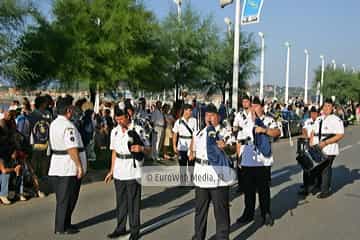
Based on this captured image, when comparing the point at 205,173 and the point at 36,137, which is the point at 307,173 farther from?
the point at 36,137

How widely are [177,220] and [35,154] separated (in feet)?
12.6

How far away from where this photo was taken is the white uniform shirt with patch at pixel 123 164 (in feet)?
21.6

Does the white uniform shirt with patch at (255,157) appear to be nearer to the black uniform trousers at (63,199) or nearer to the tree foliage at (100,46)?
the black uniform trousers at (63,199)

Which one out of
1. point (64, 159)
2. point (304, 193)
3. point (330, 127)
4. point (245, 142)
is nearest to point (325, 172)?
point (304, 193)

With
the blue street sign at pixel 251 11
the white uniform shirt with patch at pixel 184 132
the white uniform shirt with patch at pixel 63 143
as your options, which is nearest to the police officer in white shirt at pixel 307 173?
the white uniform shirt with patch at pixel 184 132

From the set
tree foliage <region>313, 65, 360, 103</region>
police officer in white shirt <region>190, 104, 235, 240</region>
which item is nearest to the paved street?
police officer in white shirt <region>190, 104, 235, 240</region>

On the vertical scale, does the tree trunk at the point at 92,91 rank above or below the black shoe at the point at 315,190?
above

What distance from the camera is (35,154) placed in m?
10.2

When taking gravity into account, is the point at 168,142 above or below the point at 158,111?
below

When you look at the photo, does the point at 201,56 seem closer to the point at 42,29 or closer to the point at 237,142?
the point at 42,29

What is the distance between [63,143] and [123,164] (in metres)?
0.93

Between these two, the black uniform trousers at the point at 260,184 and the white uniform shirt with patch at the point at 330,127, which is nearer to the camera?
the black uniform trousers at the point at 260,184

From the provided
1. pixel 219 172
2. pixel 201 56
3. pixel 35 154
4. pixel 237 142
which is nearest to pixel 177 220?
pixel 237 142

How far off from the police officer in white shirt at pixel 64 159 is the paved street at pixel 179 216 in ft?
1.28
